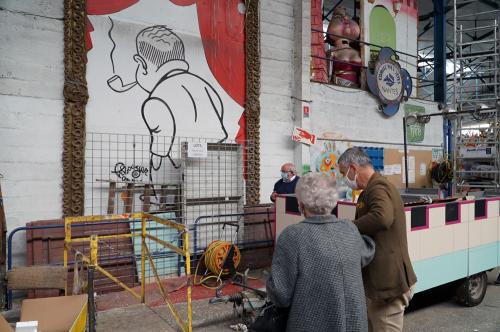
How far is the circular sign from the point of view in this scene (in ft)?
32.0

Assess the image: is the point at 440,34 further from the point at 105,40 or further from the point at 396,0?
the point at 105,40

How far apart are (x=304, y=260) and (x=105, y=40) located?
17.3 ft

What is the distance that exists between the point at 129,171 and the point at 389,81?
6.74 m

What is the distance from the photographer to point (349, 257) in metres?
2.19

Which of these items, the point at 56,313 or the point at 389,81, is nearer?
the point at 56,313

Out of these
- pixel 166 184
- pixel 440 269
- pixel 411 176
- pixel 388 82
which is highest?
pixel 388 82

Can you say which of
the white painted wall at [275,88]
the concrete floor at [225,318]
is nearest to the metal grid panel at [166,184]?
the white painted wall at [275,88]

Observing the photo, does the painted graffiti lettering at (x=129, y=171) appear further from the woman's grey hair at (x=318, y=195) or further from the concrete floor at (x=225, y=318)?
the woman's grey hair at (x=318, y=195)

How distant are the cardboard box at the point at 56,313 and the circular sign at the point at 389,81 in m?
8.29

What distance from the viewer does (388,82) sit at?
32.8ft

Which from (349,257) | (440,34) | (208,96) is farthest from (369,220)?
(440,34)

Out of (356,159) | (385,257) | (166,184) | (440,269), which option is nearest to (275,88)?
(166,184)

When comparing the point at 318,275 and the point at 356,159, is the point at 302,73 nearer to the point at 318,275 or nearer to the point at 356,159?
the point at 356,159

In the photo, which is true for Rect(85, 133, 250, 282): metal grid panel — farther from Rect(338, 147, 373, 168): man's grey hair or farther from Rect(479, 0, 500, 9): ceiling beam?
Rect(479, 0, 500, 9): ceiling beam
